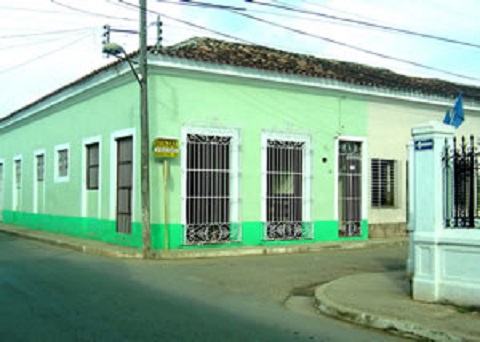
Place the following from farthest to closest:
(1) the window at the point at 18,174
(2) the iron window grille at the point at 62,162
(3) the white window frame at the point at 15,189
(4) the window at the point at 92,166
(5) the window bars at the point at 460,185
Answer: (1) the window at the point at 18,174 → (3) the white window frame at the point at 15,189 → (2) the iron window grille at the point at 62,162 → (4) the window at the point at 92,166 → (5) the window bars at the point at 460,185

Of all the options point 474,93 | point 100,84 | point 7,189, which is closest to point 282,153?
point 100,84

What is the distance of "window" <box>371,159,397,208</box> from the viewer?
66.0 feet

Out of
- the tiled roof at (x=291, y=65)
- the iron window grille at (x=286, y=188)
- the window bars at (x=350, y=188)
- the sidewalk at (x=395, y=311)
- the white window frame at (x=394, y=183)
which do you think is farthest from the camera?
the white window frame at (x=394, y=183)

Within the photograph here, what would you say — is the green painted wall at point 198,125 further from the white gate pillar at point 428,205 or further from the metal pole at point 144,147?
the white gate pillar at point 428,205

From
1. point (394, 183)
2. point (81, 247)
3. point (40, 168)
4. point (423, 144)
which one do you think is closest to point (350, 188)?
point (394, 183)

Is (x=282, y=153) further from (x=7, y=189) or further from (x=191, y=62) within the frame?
(x=7, y=189)

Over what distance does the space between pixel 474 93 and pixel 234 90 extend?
13.1 meters

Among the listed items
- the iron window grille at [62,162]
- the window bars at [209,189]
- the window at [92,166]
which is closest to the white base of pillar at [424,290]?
the window bars at [209,189]

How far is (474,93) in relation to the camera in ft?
84.3

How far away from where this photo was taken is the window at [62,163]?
21.6m

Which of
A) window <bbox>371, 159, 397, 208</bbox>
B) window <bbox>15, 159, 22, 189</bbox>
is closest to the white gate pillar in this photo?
window <bbox>371, 159, 397, 208</bbox>

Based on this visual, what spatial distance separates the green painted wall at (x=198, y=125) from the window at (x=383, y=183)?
3.65 ft

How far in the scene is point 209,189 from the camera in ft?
54.9

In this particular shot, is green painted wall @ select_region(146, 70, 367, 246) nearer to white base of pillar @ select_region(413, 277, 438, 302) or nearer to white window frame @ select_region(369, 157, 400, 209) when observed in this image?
white window frame @ select_region(369, 157, 400, 209)
